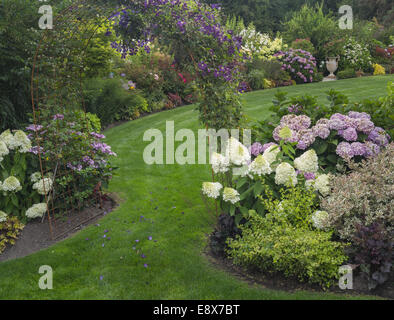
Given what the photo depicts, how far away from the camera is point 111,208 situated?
19.3 ft

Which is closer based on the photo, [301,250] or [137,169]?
[301,250]

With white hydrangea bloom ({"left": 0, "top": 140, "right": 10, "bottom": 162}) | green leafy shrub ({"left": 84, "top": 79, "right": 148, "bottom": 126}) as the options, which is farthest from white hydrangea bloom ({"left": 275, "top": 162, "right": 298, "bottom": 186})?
green leafy shrub ({"left": 84, "top": 79, "right": 148, "bottom": 126})

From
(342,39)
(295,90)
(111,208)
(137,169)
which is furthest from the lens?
(342,39)

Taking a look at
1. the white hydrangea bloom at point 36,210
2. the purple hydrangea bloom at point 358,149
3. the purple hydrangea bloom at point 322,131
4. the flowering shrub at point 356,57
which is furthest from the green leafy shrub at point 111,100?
the flowering shrub at point 356,57

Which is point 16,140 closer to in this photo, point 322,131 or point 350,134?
point 322,131

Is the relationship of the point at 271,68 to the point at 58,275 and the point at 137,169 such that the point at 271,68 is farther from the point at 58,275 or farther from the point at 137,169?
the point at 58,275

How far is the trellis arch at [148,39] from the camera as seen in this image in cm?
505

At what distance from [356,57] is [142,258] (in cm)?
1329

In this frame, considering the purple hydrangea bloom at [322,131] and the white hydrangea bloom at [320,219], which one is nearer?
the white hydrangea bloom at [320,219]

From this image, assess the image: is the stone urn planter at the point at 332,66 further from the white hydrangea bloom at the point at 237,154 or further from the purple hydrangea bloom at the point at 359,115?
the white hydrangea bloom at the point at 237,154

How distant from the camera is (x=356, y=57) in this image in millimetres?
15047

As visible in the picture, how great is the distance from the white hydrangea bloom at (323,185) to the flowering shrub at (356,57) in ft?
39.1
